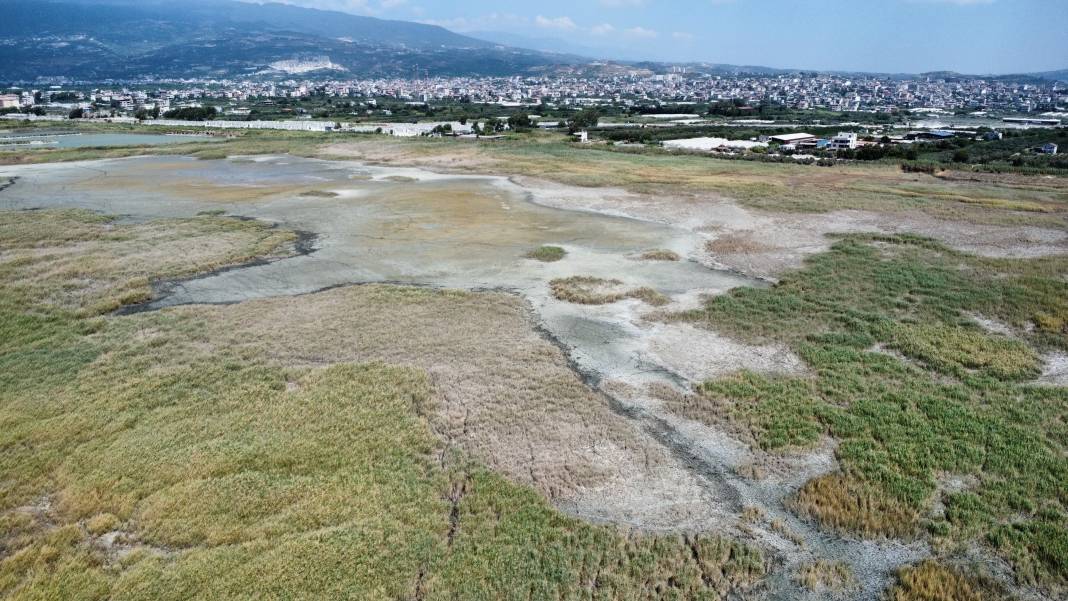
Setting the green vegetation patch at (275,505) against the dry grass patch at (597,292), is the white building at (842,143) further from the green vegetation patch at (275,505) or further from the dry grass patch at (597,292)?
the green vegetation patch at (275,505)

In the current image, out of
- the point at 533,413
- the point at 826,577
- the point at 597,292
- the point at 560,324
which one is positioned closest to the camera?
the point at 826,577

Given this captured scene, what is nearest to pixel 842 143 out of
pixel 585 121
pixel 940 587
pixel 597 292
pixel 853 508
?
pixel 585 121

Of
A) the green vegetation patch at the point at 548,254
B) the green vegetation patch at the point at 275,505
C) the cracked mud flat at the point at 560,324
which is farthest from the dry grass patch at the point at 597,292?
the green vegetation patch at the point at 275,505

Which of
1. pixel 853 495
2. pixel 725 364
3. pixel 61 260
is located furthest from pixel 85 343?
pixel 853 495

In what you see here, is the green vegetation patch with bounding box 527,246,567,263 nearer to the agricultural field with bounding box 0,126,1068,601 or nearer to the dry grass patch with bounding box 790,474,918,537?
the agricultural field with bounding box 0,126,1068,601

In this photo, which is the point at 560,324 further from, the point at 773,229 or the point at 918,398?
the point at 773,229
